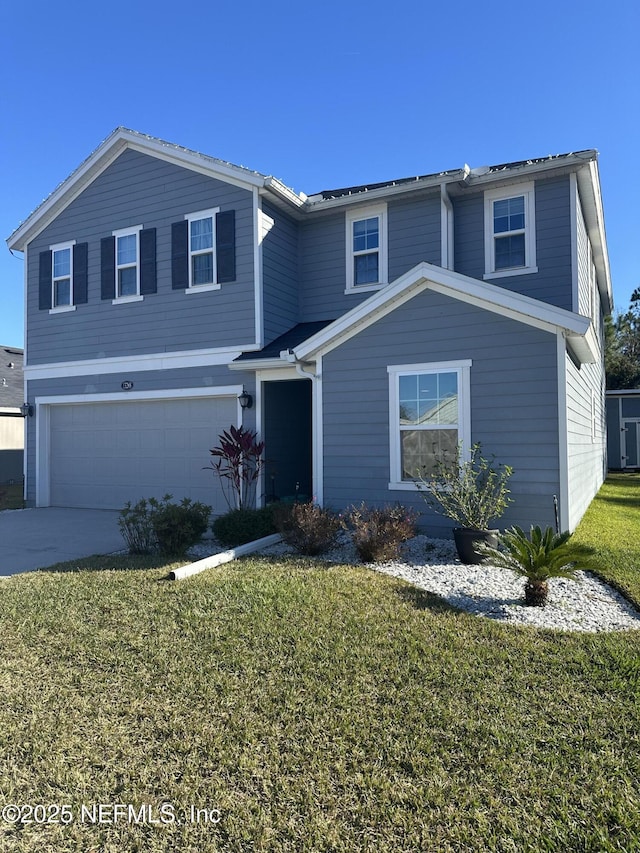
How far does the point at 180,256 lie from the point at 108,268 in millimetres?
1995

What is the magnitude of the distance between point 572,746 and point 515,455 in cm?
486

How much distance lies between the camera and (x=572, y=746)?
312 centimetres

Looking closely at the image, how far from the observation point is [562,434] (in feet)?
23.9

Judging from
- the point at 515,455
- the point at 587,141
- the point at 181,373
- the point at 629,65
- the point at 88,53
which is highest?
the point at 88,53

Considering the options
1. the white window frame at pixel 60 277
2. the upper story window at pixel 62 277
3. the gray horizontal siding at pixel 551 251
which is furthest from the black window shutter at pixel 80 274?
the gray horizontal siding at pixel 551 251

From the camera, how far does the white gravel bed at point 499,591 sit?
5051 mm

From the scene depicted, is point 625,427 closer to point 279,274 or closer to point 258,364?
point 279,274

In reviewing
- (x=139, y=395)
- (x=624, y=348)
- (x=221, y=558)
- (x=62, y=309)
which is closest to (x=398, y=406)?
(x=221, y=558)

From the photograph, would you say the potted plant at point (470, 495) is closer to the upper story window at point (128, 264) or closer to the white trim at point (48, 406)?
the white trim at point (48, 406)

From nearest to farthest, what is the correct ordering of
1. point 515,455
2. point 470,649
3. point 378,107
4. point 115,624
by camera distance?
point 470,649, point 115,624, point 515,455, point 378,107

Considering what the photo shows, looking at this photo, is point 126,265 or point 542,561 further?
point 126,265

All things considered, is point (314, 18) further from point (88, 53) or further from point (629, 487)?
point (629, 487)

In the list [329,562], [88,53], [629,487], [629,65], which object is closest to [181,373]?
[329,562]

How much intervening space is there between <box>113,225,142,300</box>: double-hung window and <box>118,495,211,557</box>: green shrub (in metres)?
6.05
